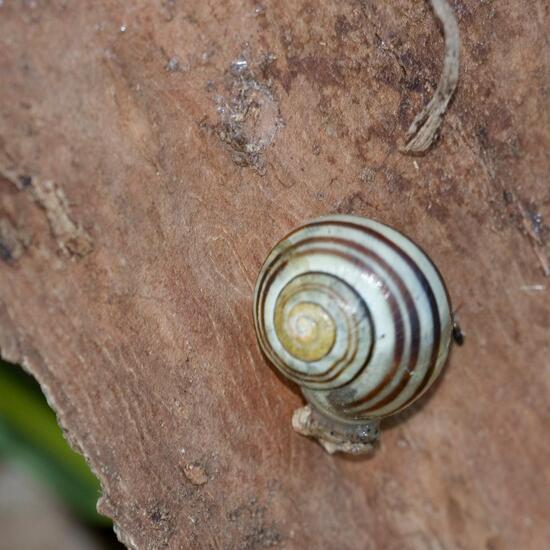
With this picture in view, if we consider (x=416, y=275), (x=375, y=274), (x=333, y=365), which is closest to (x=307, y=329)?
(x=333, y=365)

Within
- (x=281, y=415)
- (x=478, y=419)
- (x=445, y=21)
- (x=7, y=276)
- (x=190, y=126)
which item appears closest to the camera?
(x=7, y=276)

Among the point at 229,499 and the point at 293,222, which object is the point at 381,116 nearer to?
the point at 293,222

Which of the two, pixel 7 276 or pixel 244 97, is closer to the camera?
pixel 7 276

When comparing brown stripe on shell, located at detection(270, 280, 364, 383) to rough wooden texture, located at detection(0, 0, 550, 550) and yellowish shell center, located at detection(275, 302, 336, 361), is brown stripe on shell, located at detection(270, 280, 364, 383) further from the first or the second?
rough wooden texture, located at detection(0, 0, 550, 550)

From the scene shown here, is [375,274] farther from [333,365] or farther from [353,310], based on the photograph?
[333,365]

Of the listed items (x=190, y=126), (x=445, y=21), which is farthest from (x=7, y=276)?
(x=445, y=21)

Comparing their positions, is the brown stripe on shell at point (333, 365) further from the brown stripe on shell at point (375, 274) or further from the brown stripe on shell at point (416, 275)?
the brown stripe on shell at point (416, 275)
